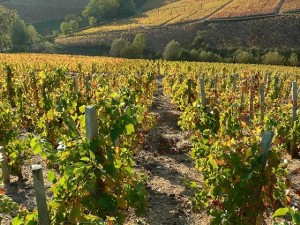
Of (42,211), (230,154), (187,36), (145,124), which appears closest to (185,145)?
(145,124)

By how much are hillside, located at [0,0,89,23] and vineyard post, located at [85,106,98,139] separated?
118m

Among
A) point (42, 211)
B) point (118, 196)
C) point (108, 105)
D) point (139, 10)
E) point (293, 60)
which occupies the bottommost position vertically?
point (293, 60)

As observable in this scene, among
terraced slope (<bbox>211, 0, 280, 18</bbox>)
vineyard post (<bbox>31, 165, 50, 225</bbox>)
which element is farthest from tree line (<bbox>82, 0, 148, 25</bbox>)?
vineyard post (<bbox>31, 165, 50, 225</bbox>)

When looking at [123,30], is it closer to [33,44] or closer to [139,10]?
[33,44]

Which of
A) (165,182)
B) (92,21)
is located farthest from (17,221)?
(92,21)

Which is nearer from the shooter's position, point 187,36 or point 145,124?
point 145,124

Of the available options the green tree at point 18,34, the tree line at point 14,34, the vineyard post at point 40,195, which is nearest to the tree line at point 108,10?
the tree line at point 14,34

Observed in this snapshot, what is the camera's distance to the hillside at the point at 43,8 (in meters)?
114

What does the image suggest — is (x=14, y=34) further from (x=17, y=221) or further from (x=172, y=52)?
(x=17, y=221)

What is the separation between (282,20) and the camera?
199ft

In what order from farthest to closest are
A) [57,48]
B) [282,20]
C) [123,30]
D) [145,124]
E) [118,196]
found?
[123,30] < [57,48] < [282,20] < [145,124] < [118,196]

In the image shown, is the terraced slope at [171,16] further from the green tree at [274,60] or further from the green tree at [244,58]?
the green tree at [274,60]

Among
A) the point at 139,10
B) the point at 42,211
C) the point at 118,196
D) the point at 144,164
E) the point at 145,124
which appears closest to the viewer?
the point at 42,211

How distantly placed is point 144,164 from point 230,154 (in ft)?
13.8
